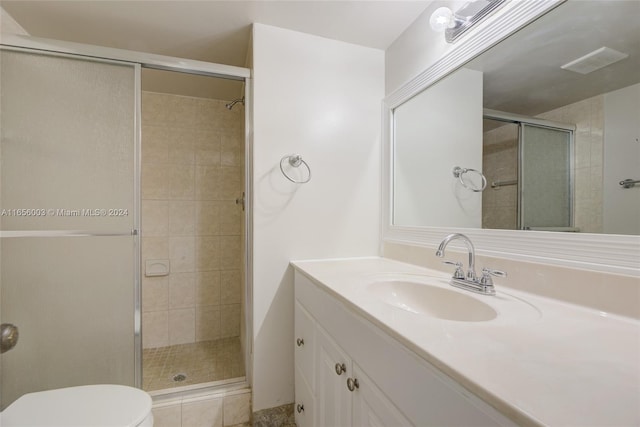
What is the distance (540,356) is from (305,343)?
3.13ft

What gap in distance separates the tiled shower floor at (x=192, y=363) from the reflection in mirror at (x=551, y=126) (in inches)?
65.0

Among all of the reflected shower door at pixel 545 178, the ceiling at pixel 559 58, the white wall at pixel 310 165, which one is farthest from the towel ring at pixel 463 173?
the white wall at pixel 310 165

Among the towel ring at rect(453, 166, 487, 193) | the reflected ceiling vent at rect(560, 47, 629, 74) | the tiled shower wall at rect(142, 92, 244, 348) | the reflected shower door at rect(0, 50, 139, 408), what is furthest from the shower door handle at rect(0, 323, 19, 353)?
the reflected ceiling vent at rect(560, 47, 629, 74)

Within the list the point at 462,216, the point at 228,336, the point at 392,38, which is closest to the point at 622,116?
the point at 462,216

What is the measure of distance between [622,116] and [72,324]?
219cm

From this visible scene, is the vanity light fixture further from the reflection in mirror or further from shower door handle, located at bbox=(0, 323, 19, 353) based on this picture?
shower door handle, located at bbox=(0, 323, 19, 353)

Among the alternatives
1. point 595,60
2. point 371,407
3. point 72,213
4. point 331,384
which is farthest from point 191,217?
point 595,60

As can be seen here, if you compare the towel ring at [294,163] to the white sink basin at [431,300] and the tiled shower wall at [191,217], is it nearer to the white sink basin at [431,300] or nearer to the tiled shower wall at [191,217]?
the white sink basin at [431,300]

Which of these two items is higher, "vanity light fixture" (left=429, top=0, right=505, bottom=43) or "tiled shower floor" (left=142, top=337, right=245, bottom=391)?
"vanity light fixture" (left=429, top=0, right=505, bottom=43)

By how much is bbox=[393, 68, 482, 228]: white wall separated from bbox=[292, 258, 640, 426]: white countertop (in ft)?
1.72

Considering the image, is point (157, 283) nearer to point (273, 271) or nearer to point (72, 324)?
point (72, 324)

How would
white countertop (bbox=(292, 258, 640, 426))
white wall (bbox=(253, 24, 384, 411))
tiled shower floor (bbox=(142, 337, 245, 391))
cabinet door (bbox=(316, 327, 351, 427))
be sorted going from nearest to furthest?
white countertop (bbox=(292, 258, 640, 426)), cabinet door (bbox=(316, 327, 351, 427)), white wall (bbox=(253, 24, 384, 411)), tiled shower floor (bbox=(142, 337, 245, 391))

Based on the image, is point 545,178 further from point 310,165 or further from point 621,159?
point 310,165

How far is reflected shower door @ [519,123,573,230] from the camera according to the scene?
858mm
